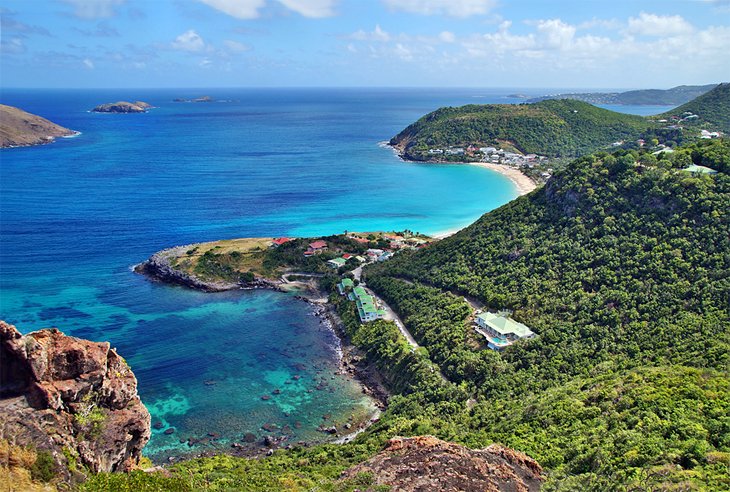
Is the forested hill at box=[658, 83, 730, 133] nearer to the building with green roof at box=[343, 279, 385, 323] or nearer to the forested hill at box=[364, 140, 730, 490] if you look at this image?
the forested hill at box=[364, 140, 730, 490]

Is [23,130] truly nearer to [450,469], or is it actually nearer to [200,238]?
[200,238]

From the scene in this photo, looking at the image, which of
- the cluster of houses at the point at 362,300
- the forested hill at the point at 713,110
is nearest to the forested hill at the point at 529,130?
the forested hill at the point at 713,110

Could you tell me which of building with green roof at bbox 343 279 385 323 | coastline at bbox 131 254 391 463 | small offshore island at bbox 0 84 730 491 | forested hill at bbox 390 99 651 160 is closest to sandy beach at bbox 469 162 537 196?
forested hill at bbox 390 99 651 160

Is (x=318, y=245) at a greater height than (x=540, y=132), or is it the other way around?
(x=540, y=132)

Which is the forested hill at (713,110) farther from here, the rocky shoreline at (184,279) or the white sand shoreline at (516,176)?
the rocky shoreline at (184,279)

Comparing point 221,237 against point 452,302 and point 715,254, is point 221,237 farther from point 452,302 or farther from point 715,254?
point 715,254

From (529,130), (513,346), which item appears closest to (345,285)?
(513,346)
